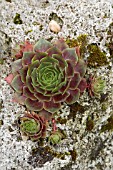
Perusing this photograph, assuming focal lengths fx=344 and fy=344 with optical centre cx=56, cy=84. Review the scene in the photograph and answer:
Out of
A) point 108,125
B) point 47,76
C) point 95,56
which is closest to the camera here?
point 47,76

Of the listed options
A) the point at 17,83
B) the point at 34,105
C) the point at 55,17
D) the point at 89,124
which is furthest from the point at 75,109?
the point at 55,17

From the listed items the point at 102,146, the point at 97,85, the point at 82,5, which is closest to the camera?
the point at 97,85

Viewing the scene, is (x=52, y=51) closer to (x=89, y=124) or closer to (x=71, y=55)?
(x=71, y=55)

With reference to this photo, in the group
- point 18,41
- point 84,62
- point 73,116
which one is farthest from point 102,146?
point 18,41

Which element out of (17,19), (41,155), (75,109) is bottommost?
(41,155)

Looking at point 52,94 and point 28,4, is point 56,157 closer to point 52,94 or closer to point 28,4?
point 52,94
